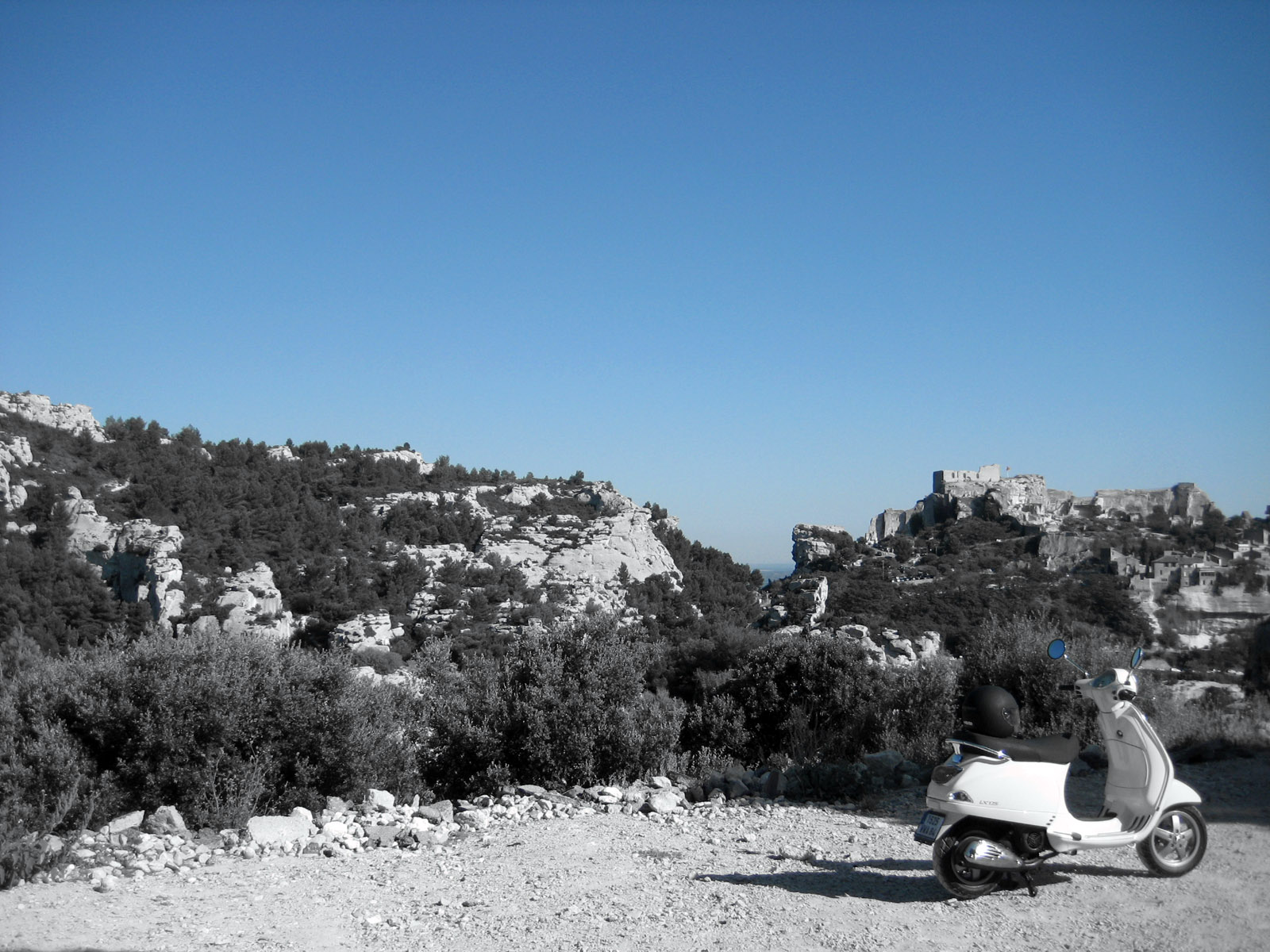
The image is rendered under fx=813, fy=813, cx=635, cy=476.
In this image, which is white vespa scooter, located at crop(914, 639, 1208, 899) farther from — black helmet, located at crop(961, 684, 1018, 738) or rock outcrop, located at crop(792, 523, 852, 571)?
rock outcrop, located at crop(792, 523, 852, 571)

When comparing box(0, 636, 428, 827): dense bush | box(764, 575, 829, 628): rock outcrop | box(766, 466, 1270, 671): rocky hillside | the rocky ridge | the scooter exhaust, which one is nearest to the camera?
the scooter exhaust

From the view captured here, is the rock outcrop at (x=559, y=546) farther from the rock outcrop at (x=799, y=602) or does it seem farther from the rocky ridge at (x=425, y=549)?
the rock outcrop at (x=799, y=602)

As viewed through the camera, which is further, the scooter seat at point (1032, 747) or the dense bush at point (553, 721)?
the dense bush at point (553, 721)

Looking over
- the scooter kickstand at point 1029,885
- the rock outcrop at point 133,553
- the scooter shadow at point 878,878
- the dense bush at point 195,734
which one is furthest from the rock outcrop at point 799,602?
the rock outcrop at point 133,553

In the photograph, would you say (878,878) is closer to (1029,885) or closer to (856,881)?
(856,881)

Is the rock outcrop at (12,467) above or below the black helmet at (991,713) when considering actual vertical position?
above

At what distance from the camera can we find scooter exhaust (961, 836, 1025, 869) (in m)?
4.09

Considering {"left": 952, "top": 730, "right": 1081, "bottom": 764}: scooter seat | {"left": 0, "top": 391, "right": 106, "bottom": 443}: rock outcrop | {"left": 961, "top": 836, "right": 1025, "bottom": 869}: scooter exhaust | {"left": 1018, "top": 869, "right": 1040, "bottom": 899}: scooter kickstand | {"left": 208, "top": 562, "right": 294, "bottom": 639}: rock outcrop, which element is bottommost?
{"left": 208, "top": 562, "right": 294, "bottom": 639}: rock outcrop

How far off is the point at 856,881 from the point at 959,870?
702 millimetres

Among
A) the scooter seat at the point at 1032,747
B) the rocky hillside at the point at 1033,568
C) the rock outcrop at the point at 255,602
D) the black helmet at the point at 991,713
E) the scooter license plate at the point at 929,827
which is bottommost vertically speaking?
the rock outcrop at the point at 255,602

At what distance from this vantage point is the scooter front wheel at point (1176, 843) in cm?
441

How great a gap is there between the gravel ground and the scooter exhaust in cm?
22

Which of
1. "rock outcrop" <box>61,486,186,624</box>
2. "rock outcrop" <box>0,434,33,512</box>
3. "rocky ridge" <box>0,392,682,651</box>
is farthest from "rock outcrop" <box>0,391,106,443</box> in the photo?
"rock outcrop" <box>61,486,186,624</box>

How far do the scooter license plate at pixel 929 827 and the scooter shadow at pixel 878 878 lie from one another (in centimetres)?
37
